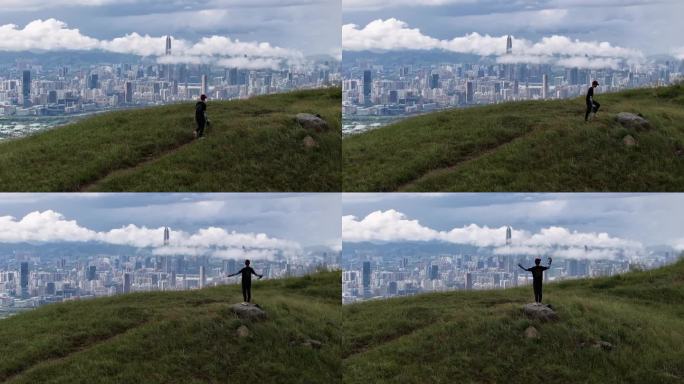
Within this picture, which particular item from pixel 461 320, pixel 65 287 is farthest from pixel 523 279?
pixel 65 287

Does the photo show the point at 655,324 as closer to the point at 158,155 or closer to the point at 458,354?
the point at 458,354

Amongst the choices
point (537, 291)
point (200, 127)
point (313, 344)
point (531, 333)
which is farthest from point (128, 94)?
point (531, 333)

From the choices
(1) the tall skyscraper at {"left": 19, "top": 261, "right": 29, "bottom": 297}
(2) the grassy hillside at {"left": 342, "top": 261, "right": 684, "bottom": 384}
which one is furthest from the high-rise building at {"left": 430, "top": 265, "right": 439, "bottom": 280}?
(1) the tall skyscraper at {"left": 19, "top": 261, "right": 29, "bottom": 297}

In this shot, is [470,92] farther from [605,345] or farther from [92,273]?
[92,273]

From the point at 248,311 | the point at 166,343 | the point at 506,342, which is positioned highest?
the point at 248,311

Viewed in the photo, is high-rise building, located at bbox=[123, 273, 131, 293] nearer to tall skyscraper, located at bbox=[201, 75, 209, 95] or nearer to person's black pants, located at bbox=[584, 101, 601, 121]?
tall skyscraper, located at bbox=[201, 75, 209, 95]

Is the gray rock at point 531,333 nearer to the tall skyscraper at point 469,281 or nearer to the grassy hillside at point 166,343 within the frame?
the tall skyscraper at point 469,281
